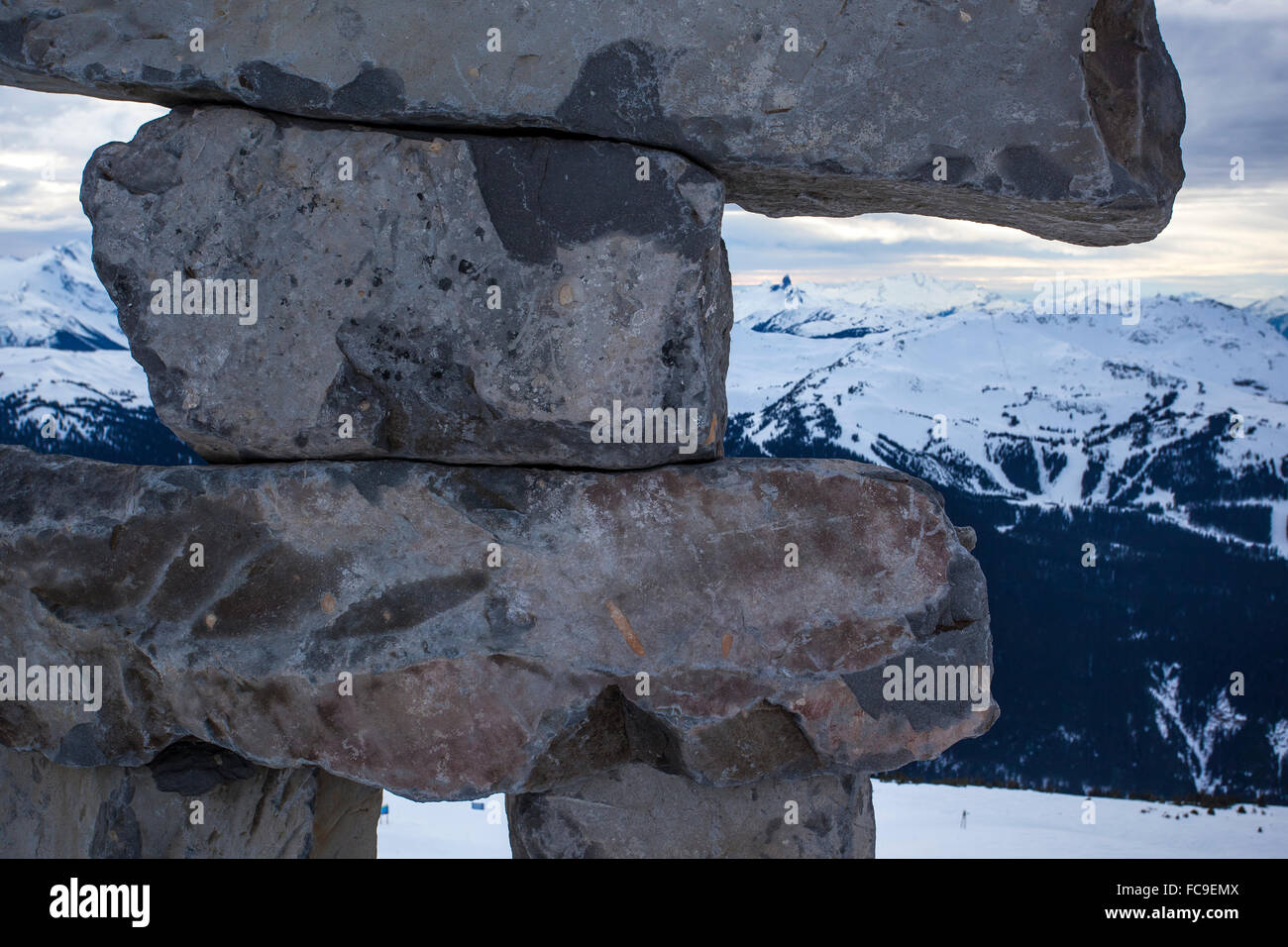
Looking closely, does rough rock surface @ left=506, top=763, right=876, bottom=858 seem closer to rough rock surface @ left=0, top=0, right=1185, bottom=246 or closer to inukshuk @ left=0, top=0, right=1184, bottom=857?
inukshuk @ left=0, top=0, right=1184, bottom=857

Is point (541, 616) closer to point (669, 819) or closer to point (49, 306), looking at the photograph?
point (669, 819)

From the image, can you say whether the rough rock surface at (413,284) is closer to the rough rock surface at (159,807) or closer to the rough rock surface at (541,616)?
the rough rock surface at (541,616)

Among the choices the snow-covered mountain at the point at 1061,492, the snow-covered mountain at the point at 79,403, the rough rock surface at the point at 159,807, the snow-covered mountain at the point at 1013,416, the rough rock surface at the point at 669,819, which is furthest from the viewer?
the snow-covered mountain at the point at 1013,416

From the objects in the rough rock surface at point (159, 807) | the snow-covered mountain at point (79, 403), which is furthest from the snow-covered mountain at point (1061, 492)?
the rough rock surface at point (159, 807)

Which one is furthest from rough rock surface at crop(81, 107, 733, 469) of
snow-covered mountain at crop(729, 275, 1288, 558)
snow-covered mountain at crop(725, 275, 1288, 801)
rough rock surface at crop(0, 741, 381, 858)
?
snow-covered mountain at crop(729, 275, 1288, 558)

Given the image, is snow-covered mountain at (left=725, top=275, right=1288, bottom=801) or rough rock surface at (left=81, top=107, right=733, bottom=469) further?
snow-covered mountain at (left=725, top=275, right=1288, bottom=801)

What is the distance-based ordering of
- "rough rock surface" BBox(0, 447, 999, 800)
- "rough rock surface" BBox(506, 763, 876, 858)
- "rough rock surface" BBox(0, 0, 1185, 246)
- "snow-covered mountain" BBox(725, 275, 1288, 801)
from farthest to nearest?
"snow-covered mountain" BBox(725, 275, 1288, 801) < "rough rock surface" BBox(506, 763, 876, 858) < "rough rock surface" BBox(0, 447, 999, 800) < "rough rock surface" BBox(0, 0, 1185, 246)
